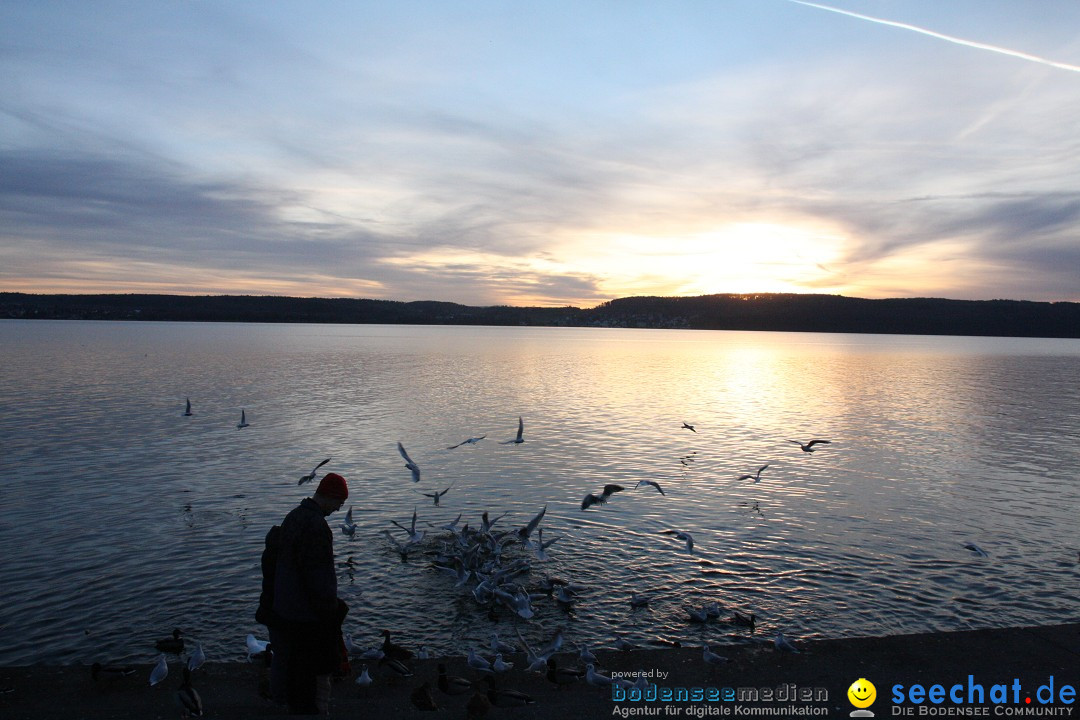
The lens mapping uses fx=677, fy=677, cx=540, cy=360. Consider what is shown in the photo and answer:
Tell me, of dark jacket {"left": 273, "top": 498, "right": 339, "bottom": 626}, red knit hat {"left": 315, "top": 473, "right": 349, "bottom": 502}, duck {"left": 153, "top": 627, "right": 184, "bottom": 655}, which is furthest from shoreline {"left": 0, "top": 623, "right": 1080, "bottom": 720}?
red knit hat {"left": 315, "top": 473, "right": 349, "bottom": 502}

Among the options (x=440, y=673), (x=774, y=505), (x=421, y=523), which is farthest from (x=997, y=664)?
(x=421, y=523)

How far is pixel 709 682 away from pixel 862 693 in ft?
5.56

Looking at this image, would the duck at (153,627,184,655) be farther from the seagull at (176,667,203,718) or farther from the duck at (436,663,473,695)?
the duck at (436,663,473,695)

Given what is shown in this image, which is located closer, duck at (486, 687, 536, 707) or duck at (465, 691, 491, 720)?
duck at (465, 691, 491, 720)

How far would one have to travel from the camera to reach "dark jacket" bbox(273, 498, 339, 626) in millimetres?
5984

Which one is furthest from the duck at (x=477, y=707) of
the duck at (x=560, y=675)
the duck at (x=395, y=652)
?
the duck at (x=395, y=652)

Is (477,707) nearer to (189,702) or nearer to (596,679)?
(596,679)

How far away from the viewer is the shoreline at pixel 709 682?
24.2 ft

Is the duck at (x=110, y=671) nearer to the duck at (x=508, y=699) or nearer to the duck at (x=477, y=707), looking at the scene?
the duck at (x=477, y=707)

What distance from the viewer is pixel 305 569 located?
6.01 m

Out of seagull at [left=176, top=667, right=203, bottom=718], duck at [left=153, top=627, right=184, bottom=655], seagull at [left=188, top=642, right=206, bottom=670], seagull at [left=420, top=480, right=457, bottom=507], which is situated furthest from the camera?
seagull at [left=420, top=480, right=457, bottom=507]

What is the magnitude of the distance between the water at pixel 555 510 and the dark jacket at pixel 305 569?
4.22 meters

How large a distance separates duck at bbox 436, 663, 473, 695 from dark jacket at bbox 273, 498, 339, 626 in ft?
7.91

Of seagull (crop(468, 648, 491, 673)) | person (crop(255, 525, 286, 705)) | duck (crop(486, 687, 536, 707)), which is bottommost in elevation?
seagull (crop(468, 648, 491, 673))
